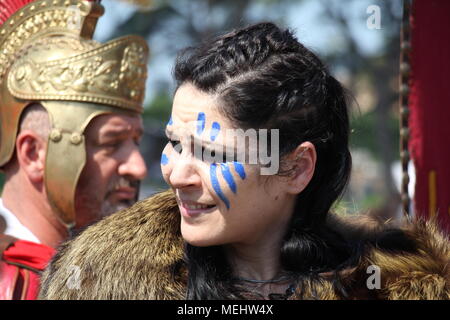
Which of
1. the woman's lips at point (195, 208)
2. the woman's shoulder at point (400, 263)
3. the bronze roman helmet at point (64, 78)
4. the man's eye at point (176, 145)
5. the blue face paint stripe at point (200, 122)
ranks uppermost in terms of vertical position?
the bronze roman helmet at point (64, 78)

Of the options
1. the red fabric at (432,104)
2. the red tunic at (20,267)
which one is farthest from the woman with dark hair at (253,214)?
the red fabric at (432,104)

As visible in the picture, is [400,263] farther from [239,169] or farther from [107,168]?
[107,168]

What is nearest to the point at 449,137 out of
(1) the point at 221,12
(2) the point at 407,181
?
(2) the point at 407,181

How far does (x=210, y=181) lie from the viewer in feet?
4.94

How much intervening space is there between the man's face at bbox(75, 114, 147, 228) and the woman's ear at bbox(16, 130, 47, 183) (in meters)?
0.16

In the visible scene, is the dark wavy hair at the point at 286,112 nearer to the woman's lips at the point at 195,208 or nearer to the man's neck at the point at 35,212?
the woman's lips at the point at 195,208

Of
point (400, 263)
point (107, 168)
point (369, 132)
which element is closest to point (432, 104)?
point (400, 263)

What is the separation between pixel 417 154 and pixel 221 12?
8.43m

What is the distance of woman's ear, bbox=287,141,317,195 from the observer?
158cm

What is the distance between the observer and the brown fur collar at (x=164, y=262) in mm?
1585

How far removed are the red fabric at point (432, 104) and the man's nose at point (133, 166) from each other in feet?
3.48

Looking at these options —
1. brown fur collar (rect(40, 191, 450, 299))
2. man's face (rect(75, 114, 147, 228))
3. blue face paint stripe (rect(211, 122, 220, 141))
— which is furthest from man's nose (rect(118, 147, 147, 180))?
blue face paint stripe (rect(211, 122, 220, 141))

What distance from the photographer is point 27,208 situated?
8.18 feet

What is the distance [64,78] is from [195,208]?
45.3 inches
